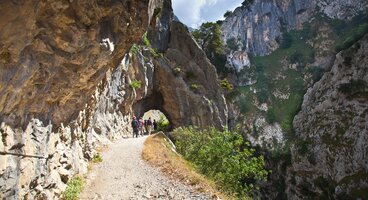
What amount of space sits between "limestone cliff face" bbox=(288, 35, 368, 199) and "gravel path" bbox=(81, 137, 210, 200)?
25965mm

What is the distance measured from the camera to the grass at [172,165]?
11.3m

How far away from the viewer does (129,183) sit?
39.3 feet

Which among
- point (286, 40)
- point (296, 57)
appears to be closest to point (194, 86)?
point (296, 57)

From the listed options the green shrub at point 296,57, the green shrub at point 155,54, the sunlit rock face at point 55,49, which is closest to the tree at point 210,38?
the green shrub at point 155,54

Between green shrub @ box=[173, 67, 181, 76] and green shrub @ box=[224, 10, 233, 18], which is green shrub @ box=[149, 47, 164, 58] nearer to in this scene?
green shrub @ box=[173, 67, 181, 76]

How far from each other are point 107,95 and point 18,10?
54.8 feet

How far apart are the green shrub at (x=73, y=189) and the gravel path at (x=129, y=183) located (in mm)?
260

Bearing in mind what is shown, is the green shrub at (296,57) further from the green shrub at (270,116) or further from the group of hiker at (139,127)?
the group of hiker at (139,127)

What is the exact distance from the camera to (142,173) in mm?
13109

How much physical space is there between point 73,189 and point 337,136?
114 ft

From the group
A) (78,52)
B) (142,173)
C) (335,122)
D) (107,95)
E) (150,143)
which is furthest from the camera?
(335,122)

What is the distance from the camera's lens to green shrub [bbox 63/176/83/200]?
32.3 feet

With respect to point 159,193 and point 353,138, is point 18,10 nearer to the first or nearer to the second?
point 159,193

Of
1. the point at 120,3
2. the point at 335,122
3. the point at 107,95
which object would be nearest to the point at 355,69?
the point at 335,122
